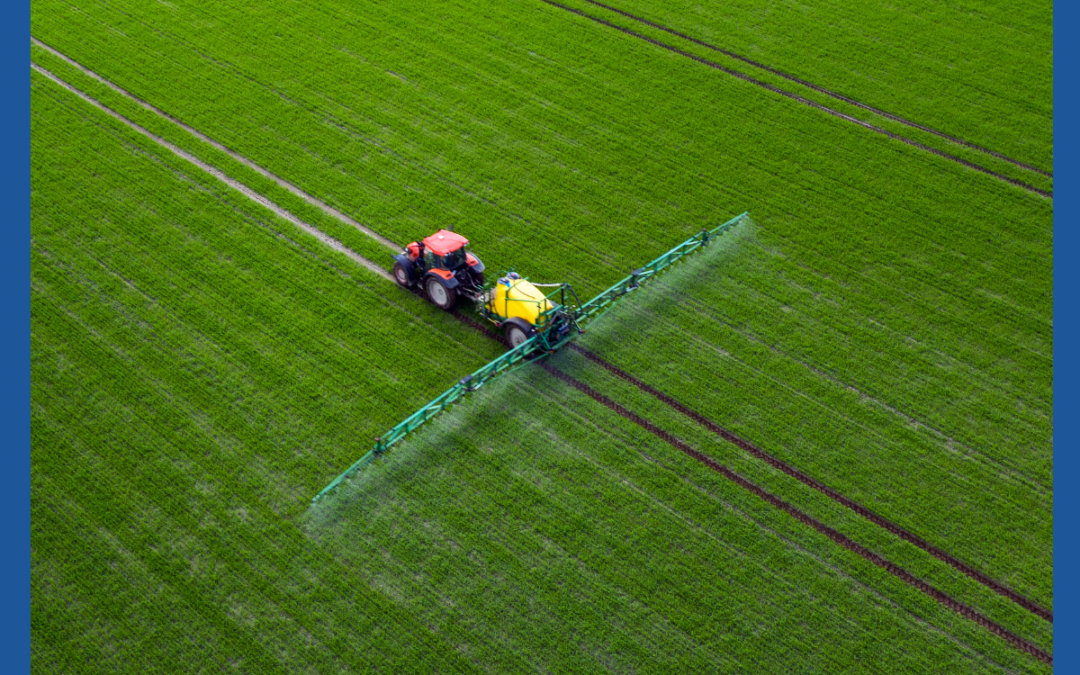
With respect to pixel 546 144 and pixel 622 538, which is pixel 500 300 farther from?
pixel 546 144

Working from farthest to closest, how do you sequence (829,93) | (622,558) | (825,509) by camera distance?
(829,93)
(825,509)
(622,558)

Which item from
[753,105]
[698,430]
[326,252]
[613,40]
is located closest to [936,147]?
[753,105]

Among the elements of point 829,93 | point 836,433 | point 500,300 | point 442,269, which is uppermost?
point 829,93

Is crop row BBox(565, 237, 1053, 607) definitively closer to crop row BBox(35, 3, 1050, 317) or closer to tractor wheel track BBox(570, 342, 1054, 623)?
tractor wheel track BBox(570, 342, 1054, 623)

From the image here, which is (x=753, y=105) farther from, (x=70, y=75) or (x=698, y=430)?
(x=70, y=75)

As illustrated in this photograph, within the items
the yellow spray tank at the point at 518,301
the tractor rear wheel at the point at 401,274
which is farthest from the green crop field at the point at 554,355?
the yellow spray tank at the point at 518,301

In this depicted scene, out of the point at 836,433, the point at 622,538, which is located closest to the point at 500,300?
the point at 622,538
